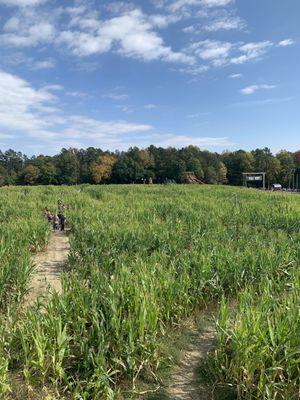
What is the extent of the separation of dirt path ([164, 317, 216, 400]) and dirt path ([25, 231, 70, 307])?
2.12m

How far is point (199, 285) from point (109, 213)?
7.34 metres

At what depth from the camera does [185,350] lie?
455 cm

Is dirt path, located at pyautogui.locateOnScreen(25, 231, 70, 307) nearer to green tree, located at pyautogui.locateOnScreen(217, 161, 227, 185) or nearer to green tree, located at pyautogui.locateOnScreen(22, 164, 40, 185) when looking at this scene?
green tree, located at pyautogui.locateOnScreen(22, 164, 40, 185)

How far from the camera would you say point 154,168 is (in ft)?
226

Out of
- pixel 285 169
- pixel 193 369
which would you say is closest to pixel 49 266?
pixel 193 369

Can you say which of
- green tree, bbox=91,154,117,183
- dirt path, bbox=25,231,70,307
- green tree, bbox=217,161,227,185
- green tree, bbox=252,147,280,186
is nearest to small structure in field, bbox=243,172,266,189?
green tree, bbox=252,147,280,186

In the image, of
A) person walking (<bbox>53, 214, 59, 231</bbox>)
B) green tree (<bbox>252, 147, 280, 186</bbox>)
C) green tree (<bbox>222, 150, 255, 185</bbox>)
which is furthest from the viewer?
green tree (<bbox>222, 150, 255, 185</bbox>)

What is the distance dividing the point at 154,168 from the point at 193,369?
2566 inches

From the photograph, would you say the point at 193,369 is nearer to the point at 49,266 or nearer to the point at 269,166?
the point at 49,266

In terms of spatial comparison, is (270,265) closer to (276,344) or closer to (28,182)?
(276,344)

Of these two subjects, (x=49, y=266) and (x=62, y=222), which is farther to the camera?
(x=62, y=222)

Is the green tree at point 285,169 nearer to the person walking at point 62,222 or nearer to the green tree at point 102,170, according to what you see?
the green tree at point 102,170

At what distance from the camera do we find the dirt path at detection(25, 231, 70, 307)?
21.1ft

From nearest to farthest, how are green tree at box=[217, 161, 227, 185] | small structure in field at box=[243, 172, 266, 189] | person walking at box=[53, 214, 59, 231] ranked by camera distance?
person walking at box=[53, 214, 59, 231] → small structure in field at box=[243, 172, 266, 189] → green tree at box=[217, 161, 227, 185]
